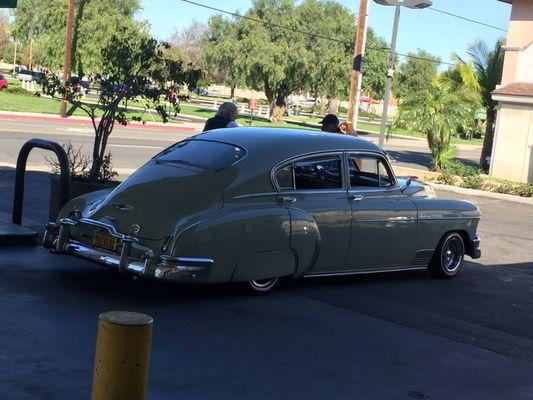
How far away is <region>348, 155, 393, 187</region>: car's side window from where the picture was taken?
8.55 m

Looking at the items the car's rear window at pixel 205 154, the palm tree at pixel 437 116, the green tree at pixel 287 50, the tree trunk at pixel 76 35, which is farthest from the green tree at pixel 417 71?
the car's rear window at pixel 205 154

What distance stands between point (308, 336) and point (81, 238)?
7.59 ft

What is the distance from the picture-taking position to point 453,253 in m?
9.62

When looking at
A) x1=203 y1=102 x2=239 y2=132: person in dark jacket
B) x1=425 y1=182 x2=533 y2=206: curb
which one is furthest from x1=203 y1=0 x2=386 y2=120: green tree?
x1=203 y1=102 x2=239 y2=132: person in dark jacket

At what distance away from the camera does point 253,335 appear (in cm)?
644

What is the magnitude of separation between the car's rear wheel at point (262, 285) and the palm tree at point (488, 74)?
2212 cm

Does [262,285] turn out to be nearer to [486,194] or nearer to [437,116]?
[486,194]

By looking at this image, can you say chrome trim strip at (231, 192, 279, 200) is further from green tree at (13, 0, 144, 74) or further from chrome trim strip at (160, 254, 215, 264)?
green tree at (13, 0, 144, 74)

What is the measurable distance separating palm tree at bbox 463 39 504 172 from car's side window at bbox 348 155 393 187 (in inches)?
808

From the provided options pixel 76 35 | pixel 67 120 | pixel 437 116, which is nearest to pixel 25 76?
pixel 76 35

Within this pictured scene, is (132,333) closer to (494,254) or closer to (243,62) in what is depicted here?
(494,254)

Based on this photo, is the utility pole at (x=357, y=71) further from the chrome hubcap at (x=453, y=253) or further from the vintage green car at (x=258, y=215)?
the vintage green car at (x=258, y=215)

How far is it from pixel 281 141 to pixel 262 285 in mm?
1480

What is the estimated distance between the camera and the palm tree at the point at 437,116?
2536 centimetres
